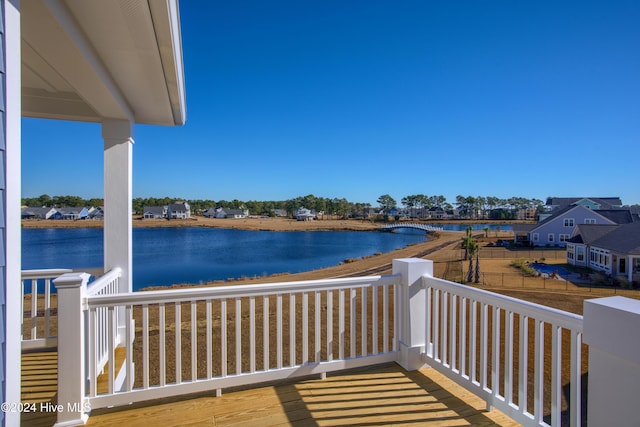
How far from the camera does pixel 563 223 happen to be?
30.8m

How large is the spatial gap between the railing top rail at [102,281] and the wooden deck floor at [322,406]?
29.5 inches

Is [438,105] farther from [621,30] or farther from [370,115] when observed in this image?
[621,30]

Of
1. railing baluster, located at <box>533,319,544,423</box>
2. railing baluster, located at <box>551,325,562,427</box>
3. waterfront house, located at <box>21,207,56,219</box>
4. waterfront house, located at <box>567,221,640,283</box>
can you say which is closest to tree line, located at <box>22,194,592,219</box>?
waterfront house, located at <box>21,207,56,219</box>

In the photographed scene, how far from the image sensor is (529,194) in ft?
295

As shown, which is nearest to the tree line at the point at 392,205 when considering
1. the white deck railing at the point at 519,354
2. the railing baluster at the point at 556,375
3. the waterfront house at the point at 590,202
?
the waterfront house at the point at 590,202

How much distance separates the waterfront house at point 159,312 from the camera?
1198mm

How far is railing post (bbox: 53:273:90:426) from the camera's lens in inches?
72.5

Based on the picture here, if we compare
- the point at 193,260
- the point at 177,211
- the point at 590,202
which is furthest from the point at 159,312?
the point at 177,211

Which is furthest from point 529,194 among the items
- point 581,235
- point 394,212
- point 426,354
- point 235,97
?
point 426,354

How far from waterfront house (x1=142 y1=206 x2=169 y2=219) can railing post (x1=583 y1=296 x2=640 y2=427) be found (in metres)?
72.4

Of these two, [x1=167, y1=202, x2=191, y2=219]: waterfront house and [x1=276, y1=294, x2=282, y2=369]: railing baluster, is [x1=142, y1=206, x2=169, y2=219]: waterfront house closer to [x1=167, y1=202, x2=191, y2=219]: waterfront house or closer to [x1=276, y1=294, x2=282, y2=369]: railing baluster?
[x1=167, y1=202, x2=191, y2=219]: waterfront house

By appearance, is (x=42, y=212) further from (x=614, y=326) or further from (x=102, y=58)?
(x=614, y=326)

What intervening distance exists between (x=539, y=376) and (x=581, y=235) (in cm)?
2589

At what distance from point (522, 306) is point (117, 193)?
338 centimetres
